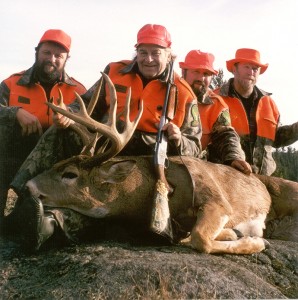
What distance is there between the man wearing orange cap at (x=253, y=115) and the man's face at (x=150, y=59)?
2.31 metres

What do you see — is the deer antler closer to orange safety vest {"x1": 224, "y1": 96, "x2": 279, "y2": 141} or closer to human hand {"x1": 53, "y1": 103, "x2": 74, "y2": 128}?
human hand {"x1": 53, "y1": 103, "x2": 74, "y2": 128}

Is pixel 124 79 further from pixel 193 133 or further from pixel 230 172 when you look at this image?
pixel 230 172

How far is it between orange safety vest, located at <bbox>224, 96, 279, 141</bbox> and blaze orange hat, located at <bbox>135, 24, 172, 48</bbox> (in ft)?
7.43

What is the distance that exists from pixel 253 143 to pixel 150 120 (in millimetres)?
2654

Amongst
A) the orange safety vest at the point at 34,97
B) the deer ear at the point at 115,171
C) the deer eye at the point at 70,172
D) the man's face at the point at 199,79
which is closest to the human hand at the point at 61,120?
the deer eye at the point at 70,172

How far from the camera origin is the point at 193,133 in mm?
6504

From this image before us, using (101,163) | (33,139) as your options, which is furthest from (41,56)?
(101,163)

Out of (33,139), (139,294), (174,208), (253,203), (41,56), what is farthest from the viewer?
(41,56)

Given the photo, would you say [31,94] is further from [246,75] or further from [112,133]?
[246,75]

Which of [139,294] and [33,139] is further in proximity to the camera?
[33,139]

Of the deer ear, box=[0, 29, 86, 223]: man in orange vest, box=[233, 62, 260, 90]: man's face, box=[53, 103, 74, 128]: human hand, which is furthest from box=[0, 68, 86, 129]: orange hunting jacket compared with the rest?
box=[233, 62, 260, 90]: man's face

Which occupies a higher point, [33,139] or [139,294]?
[33,139]

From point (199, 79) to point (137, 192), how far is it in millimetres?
3361

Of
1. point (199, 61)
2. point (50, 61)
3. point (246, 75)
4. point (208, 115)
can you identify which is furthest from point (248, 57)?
point (50, 61)
